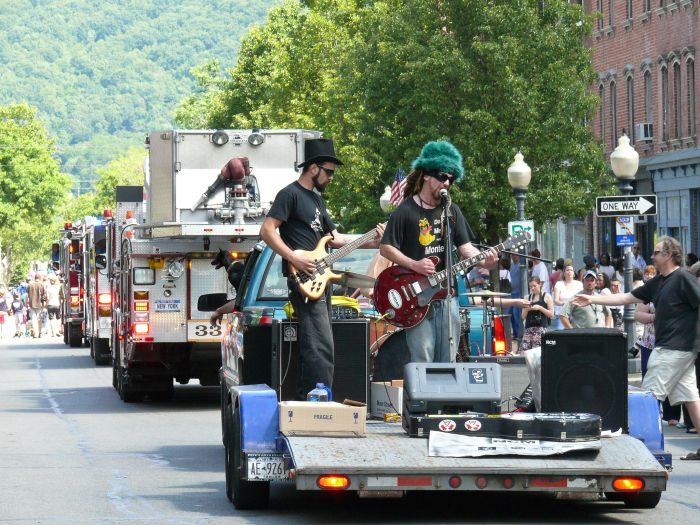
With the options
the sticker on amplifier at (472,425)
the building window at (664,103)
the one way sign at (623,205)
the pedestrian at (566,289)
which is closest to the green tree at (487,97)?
the building window at (664,103)

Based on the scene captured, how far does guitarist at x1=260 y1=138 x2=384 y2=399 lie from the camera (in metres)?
11.3

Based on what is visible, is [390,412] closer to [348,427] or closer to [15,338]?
[348,427]

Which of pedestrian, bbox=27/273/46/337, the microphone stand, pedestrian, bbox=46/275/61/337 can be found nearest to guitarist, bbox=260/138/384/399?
the microphone stand

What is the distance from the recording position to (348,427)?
33.9 feet

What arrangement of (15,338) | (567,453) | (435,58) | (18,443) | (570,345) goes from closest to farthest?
(567,453)
(570,345)
(18,443)
(435,58)
(15,338)

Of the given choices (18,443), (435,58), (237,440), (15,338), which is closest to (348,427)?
(237,440)

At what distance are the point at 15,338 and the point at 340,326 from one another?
44.0 meters

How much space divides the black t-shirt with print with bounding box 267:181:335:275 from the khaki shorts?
12.1ft

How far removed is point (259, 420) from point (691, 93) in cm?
3478

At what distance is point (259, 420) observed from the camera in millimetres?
10500

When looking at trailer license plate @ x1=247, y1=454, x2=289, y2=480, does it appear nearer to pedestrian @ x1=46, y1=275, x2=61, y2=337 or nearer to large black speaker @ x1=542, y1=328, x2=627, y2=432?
large black speaker @ x1=542, y1=328, x2=627, y2=432

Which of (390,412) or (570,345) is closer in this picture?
(570,345)

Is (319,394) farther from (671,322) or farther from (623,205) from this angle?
(623,205)

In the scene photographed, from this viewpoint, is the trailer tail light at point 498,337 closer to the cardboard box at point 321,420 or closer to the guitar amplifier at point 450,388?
the guitar amplifier at point 450,388
